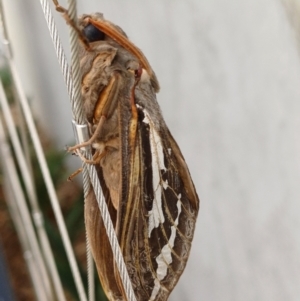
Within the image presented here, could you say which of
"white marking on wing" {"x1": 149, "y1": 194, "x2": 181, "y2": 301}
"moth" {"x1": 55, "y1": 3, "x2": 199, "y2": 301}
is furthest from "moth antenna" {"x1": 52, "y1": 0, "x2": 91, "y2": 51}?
"white marking on wing" {"x1": 149, "y1": 194, "x2": 181, "y2": 301}

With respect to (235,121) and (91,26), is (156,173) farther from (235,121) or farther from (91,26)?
(235,121)

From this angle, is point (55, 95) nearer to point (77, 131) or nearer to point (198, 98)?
point (198, 98)

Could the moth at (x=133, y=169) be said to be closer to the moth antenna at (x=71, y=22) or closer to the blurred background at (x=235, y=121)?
the moth antenna at (x=71, y=22)

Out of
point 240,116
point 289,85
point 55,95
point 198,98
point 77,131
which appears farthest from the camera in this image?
point 55,95

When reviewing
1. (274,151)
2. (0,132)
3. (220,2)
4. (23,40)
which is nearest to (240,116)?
(274,151)

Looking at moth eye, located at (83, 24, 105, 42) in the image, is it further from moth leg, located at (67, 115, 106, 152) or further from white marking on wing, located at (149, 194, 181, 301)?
white marking on wing, located at (149, 194, 181, 301)

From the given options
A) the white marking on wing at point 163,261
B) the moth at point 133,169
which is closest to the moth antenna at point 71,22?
the moth at point 133,169

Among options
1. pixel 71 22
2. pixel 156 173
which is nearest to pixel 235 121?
pixel 156 173
